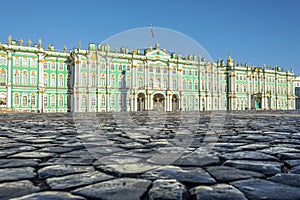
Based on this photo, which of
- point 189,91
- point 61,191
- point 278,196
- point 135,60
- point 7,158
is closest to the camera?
point 278,196

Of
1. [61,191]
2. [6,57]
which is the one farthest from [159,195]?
[6,57]

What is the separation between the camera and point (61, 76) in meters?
42.2

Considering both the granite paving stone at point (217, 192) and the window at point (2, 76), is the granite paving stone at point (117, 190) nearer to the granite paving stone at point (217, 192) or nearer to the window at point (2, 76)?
the granite paving stone at point (217, 192)

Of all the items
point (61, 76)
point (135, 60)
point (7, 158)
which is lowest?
point (7, 158)

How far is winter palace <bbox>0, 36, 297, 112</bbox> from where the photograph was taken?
38.8m

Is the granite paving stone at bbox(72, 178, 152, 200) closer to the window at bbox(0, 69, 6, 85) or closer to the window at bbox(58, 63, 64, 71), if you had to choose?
the window at bbox(0, 69, 6, 85)

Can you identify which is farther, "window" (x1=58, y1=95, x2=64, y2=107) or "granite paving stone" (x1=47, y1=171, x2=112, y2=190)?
"window" (x1=58, y1=95, x2=64, y2=107)

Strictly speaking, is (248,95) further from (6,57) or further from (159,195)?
(159,195)

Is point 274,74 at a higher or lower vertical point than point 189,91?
higher

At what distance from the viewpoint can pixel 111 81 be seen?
44469mm

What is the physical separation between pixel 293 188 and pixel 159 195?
818mm

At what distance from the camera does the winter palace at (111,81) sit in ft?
127

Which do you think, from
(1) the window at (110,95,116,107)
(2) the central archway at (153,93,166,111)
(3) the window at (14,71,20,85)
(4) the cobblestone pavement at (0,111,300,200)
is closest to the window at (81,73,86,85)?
(1) the window at (110,95,116,107)

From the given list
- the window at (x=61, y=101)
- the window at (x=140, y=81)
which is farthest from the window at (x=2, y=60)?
the window at (x=140, y=81)
